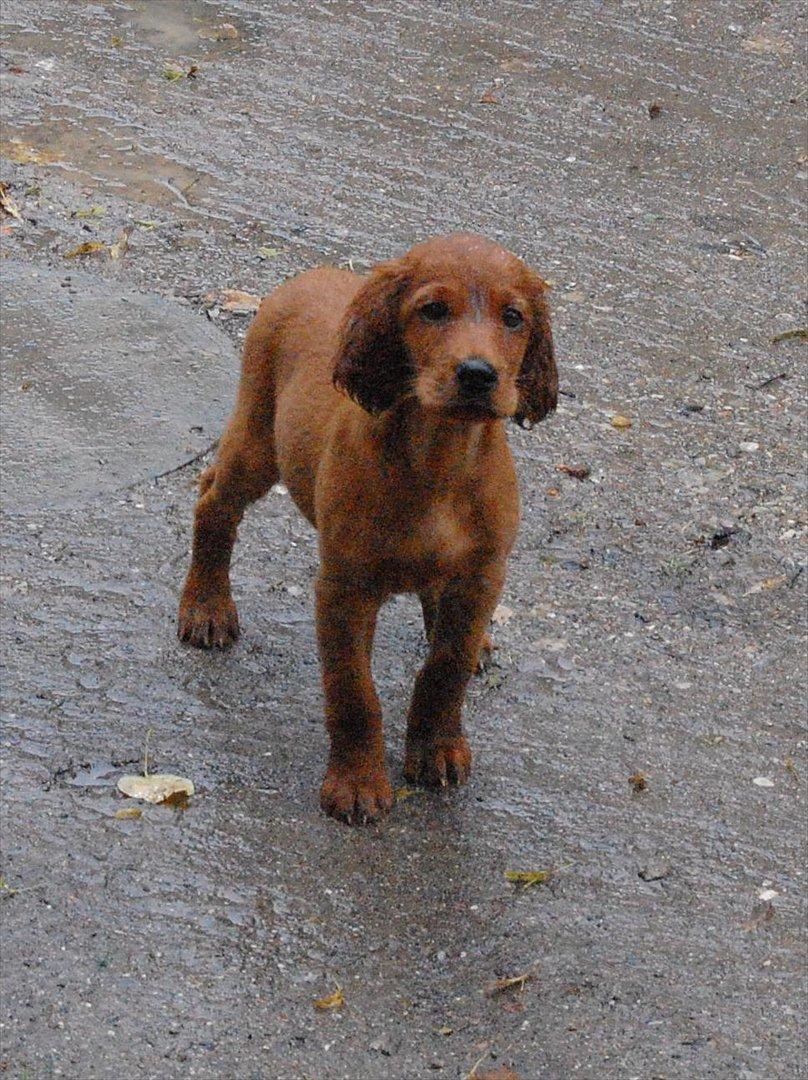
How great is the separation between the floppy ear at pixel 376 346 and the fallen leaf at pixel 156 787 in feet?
3.85

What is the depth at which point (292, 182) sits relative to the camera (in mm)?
7805

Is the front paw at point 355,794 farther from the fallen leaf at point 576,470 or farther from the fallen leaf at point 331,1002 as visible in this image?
the fallen leaf at point 576,470

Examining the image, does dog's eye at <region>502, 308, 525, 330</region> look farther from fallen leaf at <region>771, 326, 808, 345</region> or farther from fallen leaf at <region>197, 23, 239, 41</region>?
fallen leaf at <region>197, 23, 239, 41</region>

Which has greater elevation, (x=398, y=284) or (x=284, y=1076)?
(x=398, y=284)

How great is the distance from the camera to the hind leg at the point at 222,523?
4.83m

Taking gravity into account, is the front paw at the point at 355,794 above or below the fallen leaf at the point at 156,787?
above

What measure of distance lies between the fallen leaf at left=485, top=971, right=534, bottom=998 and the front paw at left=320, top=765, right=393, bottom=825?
65 cm

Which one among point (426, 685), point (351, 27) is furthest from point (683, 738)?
point (351, 27)

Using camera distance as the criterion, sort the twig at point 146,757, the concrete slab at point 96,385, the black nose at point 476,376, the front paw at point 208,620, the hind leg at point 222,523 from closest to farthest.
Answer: the black nose at point 476,376 < the twig at point 146,757 < the hind leg at point 222,523 < the front paw at point 208,620 < the concrete slab at point 96,385

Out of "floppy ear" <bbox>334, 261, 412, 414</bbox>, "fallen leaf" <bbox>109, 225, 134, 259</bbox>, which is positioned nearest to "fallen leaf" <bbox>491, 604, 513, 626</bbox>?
"floppy ear" <bbox>334, 261, 412, 414</bbox>

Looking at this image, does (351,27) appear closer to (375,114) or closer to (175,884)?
(375,114)

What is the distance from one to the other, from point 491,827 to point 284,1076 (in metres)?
1.04

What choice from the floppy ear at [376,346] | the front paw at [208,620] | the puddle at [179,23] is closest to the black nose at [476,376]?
the floppy ear at [376,346]

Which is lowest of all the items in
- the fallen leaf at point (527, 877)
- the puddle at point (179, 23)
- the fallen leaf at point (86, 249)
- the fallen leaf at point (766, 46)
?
the fallen leaf at point (527, 877)
